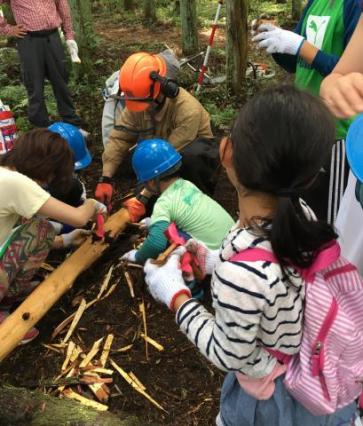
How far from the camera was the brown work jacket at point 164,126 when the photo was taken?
14.6 ft

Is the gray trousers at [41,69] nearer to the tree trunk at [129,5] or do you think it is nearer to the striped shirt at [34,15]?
the striped shirt at [34,15]

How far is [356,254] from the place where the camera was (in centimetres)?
214

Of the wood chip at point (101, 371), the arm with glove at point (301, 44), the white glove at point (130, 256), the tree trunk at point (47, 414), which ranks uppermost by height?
the arm with glove at point (301, 44)

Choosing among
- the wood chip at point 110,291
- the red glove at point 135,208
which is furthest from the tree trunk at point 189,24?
the wood chip at point 110,291

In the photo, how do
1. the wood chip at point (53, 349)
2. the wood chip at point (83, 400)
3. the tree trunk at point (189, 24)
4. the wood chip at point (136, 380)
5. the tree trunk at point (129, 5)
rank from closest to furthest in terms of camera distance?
the wood chip at point (83, 400)
the wood chip at point (136, 380)
the wood chip at point (53, 349)
the tree trunk at point (189, 24)
the tree trunk at point (129, 5)

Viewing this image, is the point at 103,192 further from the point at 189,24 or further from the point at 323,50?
the point at 189,24

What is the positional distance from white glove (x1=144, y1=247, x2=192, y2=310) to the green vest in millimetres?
1235

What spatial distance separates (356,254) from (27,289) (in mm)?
2690

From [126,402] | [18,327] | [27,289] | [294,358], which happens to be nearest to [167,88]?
[27,289]

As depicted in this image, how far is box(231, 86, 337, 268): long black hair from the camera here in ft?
4.48

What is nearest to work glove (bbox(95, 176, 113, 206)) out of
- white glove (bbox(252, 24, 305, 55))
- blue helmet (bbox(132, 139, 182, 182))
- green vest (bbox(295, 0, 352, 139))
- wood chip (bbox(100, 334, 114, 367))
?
blue helmet (bbox(132, 139, 182, 182))

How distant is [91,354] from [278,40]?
2589 mm

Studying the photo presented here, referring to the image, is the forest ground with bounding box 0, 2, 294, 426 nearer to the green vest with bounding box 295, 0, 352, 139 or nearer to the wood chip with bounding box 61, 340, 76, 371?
the wood chip with bounding box 61, 340, 76, 371

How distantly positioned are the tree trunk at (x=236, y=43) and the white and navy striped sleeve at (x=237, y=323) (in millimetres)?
5876
